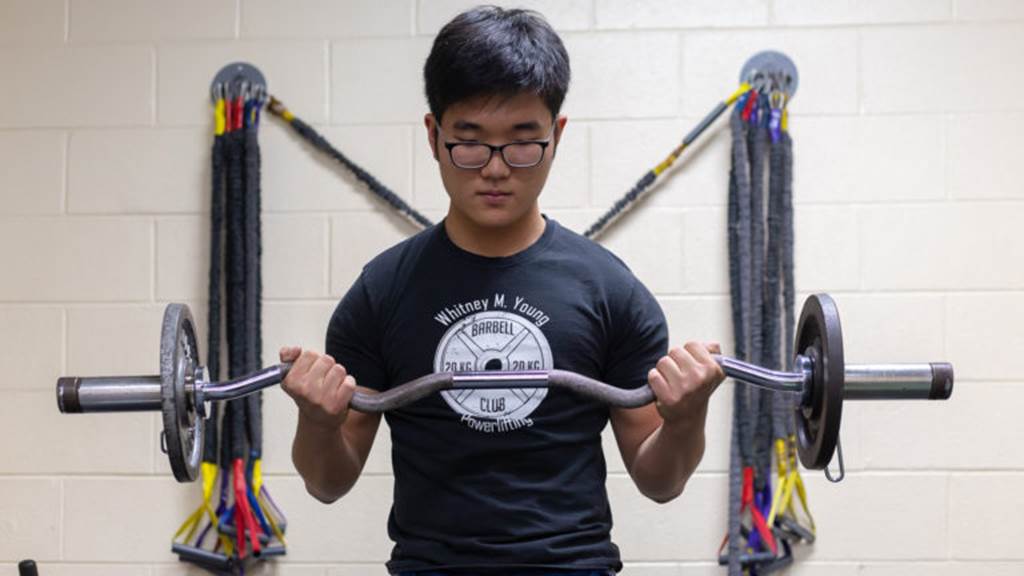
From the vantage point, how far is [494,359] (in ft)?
5.16

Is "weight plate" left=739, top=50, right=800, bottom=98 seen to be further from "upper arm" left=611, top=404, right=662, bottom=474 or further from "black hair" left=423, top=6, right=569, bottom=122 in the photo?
"upper arm" left=611, top=404, right=662, bottom=474

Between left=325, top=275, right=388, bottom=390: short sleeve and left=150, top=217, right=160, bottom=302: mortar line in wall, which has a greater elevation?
left=150, top=217, right=160, bottom=302: mortar line in wall

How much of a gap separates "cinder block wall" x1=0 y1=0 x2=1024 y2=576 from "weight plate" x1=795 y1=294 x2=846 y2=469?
94 centimetres

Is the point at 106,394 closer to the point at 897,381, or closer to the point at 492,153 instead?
the point at 492,153

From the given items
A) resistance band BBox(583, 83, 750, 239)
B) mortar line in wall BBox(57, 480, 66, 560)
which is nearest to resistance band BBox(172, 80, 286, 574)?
mortar line in wall BBox(57, 480, 66, 560)

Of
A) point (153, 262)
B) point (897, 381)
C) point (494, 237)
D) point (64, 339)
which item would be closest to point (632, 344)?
point (494, 237)

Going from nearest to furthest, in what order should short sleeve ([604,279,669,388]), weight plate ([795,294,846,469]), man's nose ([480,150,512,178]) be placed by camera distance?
weight plate ([795,294,846,469])
man's nose ([480,150,512,178])
short sleeve ([604,279,669,388])

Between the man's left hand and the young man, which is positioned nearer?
the man's left hand

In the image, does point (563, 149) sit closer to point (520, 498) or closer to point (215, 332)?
point (215, 332)

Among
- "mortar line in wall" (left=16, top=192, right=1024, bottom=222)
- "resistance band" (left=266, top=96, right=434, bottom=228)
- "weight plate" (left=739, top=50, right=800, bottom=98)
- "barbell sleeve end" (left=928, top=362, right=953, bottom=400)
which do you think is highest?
"weight plate" (left=739, top=50, right=800, bottom=98)

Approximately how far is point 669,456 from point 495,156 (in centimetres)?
48

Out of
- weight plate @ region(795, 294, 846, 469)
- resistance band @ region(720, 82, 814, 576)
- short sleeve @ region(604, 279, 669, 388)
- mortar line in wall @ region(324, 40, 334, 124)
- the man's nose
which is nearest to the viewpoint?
weight plate @ region(795, 294, 846, 469)

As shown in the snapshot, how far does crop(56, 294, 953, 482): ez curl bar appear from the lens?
143 cm

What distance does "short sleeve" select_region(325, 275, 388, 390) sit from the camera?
165cm
